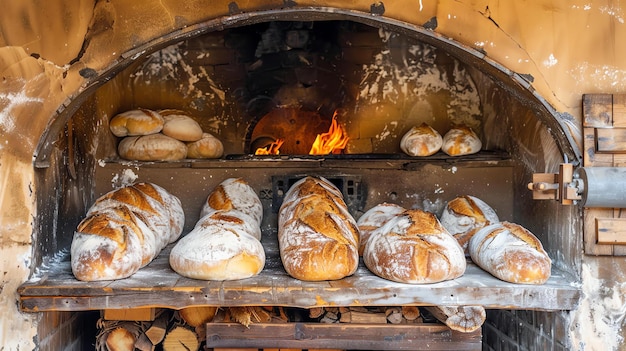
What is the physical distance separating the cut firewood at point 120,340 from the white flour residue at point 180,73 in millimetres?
1904

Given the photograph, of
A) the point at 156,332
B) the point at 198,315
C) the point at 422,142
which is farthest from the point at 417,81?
the point at 156,332

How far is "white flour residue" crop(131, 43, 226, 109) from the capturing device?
13.5 ft

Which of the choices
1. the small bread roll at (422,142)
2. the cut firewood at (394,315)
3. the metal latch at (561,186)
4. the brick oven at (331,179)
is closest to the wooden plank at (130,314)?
the brick oven at (331,179)

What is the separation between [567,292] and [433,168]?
1.26 meters

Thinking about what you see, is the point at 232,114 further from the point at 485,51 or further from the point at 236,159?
the point at 485,51

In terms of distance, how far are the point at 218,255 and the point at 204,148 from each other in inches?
53.1

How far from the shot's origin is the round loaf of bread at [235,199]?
3308 mm

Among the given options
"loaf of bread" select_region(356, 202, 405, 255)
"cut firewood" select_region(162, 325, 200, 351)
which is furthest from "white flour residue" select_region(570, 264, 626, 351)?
"cut firewood" select_region(162, 325, 200, 351)

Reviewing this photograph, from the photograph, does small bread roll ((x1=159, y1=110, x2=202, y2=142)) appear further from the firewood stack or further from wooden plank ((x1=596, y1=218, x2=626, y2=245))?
wooden plank ((x1=596, y1=218, x2=626, y2=245))

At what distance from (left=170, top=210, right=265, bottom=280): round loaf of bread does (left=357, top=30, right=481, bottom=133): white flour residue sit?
6.13 feet

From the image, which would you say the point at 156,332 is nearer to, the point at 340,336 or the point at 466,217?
the point at 340,336

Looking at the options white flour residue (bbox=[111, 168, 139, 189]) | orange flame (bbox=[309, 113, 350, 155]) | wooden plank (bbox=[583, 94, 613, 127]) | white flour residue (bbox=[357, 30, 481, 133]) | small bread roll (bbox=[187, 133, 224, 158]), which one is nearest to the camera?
wooden plank (bbox=[583, 94, 613, 127])

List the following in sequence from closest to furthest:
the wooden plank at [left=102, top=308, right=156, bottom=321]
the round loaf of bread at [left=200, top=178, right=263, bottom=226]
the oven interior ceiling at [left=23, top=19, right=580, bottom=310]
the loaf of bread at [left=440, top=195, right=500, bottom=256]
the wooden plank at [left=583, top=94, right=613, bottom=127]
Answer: the wooden plank at [left=583, top=94, right=613, bottom=127], the oven interior ceiling at [left=23, top=19, right=580, bottom=310], the wooden plank at [left=102, top=308, right=156, bottom=321], the loaf of bread at [left=440, top=195, right=500, bottom=256], the round loaf of bread at [left=200, top=178, right=263, bottom=226]

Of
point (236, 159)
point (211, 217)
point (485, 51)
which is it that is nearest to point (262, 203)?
point (236, 159)
